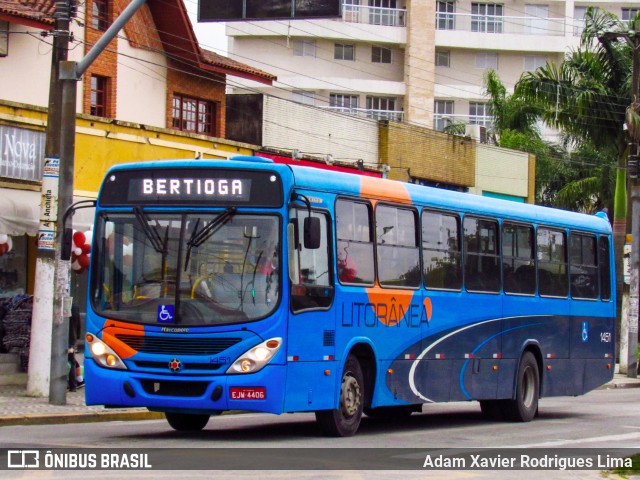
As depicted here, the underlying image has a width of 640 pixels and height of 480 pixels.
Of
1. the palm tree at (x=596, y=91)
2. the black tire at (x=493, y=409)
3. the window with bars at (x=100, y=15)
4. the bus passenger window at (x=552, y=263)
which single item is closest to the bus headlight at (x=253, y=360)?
the black tire at (x=493, y=409)

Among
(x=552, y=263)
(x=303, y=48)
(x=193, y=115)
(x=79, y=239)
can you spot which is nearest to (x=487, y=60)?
(x=303, y=48)

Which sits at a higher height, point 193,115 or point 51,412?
point 193,115

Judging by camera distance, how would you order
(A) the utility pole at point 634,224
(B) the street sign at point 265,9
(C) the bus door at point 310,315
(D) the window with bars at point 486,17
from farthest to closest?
(D) the window with bars at point 486,17 < (A) the utility pole at point 634,224 < (B) the street sign at point 265,9 < (C) the bus door at point 310,315

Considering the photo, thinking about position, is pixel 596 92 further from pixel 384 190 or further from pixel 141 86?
pixel 384 190

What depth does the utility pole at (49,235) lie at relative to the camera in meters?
19.7

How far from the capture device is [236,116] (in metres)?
34.9

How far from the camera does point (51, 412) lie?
18.1 metres

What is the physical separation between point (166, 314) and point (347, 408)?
252 cm

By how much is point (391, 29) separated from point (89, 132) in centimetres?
4665

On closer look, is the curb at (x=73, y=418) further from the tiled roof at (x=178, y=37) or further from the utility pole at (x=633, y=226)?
the utility pole at (x=633, y=226)

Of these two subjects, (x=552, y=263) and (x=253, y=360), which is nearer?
(x=253, y=360)

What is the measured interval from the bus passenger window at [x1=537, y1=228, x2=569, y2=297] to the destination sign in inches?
284

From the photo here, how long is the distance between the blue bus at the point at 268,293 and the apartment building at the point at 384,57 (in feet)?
172

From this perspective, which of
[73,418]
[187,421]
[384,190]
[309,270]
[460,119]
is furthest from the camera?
[460,119]
